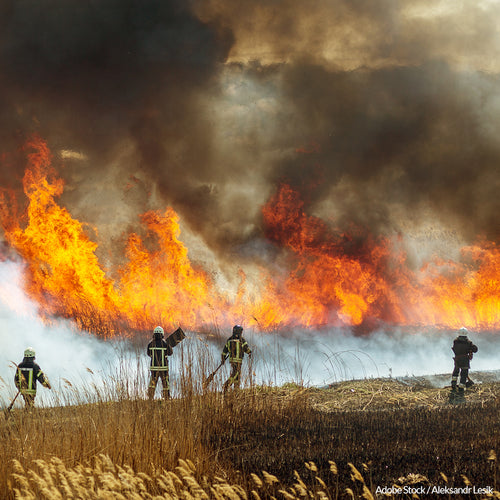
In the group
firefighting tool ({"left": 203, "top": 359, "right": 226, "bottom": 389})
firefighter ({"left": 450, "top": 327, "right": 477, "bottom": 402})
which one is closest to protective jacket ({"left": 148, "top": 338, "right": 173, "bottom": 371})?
firefighting tool ({"left": 203, "top": 359, "right": 226, "bottom": 389})

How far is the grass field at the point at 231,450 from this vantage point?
257 inches

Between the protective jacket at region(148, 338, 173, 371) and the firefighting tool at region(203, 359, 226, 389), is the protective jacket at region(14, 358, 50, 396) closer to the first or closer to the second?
the protective jacket at region(148, 338, 173, 371)

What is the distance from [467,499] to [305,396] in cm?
769

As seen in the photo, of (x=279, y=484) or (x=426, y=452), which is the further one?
(x=426, y=452)

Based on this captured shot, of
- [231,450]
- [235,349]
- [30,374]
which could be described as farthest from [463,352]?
[30,374]

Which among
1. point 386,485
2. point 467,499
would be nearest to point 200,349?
point 386,485

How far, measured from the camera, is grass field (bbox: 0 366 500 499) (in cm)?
652

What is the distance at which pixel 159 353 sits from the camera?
16141 mm

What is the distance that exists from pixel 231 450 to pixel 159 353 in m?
7.33

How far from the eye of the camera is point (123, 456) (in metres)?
7.94

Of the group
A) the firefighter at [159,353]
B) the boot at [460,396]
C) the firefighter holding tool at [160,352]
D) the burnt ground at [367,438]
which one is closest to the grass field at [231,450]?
the burnt ground at [367,438]

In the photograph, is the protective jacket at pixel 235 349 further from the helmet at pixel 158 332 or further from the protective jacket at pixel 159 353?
the helmet at pixel 158 332

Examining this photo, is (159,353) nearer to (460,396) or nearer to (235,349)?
(235,349)

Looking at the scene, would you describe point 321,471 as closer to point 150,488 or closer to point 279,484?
point 279,484
